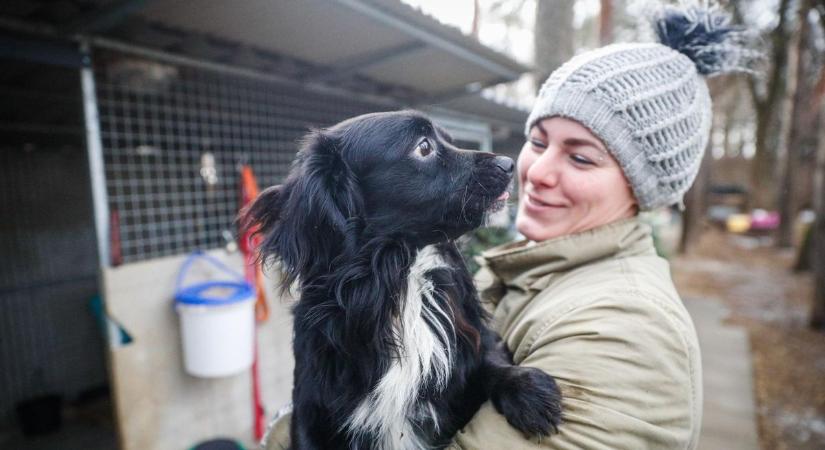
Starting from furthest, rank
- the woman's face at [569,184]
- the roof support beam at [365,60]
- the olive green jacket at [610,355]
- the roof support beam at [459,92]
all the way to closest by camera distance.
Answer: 1. the roof support beam at [459,92]
2. the roof support beam at [365,60]
3. the woman's face at [569,184]
4. the olive green jacket at [610,355]

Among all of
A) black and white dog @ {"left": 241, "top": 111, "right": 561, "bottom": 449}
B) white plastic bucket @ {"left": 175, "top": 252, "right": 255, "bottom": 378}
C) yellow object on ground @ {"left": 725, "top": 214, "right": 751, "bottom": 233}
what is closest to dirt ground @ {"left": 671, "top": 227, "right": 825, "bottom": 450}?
yellow object on ground @ {"left": 725, "top": 214, "right": 751, "bottom": 233}

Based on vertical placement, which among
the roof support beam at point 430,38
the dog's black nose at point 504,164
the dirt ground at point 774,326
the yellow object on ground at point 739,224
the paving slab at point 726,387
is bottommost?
the dirt ground at point 774,326

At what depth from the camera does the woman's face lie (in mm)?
1431

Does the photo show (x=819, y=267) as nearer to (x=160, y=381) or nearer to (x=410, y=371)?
(x=410, y=371)

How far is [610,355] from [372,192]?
2.80 feet

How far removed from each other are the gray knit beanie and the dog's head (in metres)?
0.33

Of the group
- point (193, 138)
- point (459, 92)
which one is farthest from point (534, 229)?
point (459, 92)

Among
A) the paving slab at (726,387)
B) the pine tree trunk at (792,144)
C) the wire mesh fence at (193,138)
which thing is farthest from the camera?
the pine tree trunk at (792,144)

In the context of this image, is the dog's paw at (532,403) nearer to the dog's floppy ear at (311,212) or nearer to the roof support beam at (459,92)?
the dog's floppy ear at (311,212)

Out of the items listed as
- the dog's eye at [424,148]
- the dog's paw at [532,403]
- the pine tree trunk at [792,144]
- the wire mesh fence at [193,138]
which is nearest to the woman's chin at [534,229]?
the dog's eye at [424,148]

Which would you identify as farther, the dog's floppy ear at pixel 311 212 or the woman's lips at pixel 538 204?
the woman's lips at pixel 538 204

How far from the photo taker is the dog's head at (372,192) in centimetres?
135

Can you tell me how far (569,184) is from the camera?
4.73 ft

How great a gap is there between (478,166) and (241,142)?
118 inches
